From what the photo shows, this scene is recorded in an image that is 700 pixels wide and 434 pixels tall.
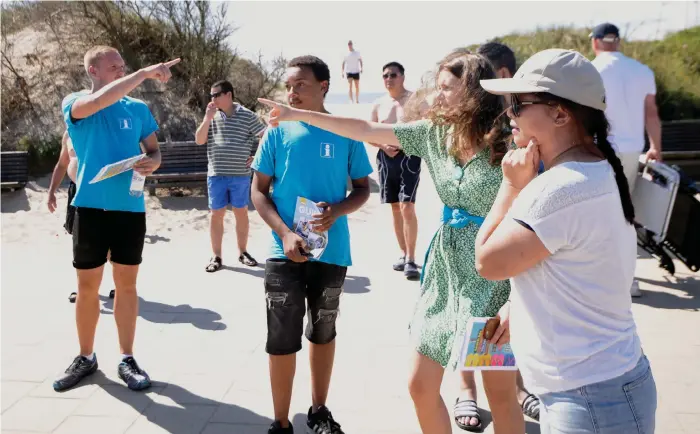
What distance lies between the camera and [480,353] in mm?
2479

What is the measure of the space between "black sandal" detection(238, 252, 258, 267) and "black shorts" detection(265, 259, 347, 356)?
3.76m

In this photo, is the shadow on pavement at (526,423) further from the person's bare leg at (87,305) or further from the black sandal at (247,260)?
the black sandal at (247,260)

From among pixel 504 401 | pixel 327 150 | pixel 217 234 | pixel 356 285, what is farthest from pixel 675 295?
pixel 217 234

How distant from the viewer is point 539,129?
1.95 metres

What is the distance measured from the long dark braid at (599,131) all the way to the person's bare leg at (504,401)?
1.10 m

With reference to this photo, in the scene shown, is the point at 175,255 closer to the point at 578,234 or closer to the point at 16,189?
the point at 16,189

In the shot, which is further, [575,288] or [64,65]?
[64,65]

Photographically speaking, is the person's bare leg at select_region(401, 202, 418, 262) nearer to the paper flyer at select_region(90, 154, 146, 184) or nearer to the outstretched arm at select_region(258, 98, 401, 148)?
the paper flyer at select_region(90, 154, 146, 184)

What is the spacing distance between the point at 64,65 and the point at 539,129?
1461 centimetres

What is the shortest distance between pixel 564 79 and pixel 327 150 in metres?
1.72

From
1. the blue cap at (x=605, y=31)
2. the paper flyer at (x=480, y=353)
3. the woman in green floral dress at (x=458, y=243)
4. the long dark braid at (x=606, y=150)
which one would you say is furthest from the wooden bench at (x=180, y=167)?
the long dark braid at (x=606, y=150)

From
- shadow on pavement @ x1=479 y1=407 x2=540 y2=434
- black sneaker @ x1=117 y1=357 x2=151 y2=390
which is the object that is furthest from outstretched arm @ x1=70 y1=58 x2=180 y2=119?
shadow on pavement @ x1=479 y1=407 x2=540 y2=434

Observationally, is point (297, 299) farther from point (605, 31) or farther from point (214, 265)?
point (605, 31)

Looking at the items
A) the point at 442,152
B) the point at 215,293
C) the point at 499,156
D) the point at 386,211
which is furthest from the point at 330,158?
the point at 386,211
